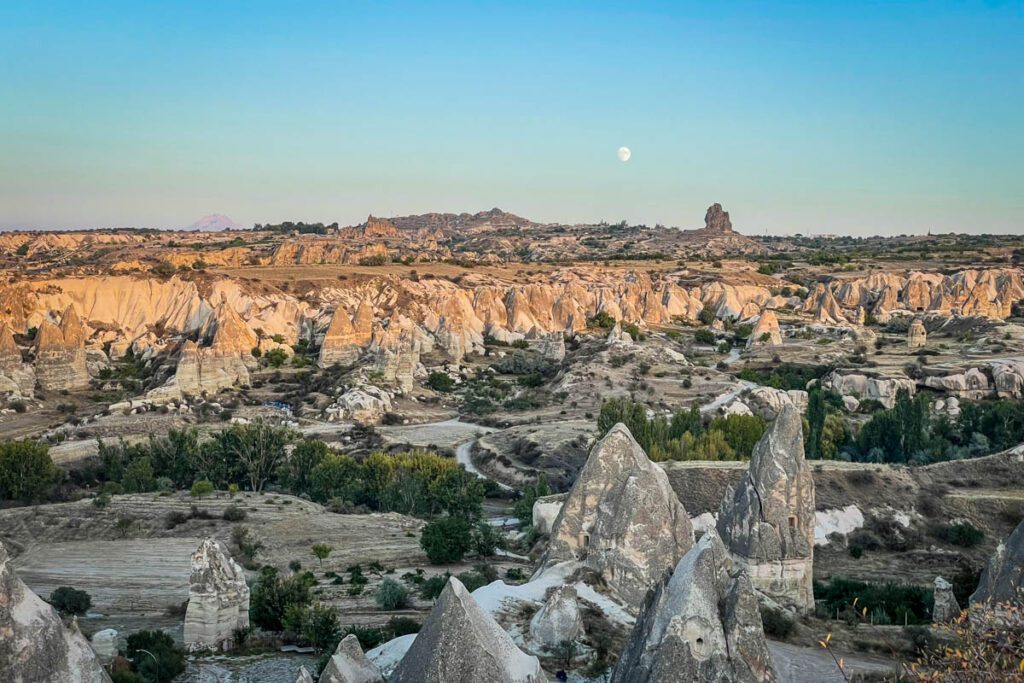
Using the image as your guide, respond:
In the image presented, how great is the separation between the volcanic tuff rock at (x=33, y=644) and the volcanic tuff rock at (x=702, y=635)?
593 cm

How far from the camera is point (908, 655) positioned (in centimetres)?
1619

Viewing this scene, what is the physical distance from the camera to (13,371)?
48719 mm

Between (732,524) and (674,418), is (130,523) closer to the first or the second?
(732,524)

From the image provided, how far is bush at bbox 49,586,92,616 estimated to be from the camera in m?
19.8

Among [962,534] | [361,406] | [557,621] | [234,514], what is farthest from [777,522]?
[361,406]

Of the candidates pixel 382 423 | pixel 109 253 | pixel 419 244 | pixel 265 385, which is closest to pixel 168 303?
pixel 265 385

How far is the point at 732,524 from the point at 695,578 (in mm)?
10906

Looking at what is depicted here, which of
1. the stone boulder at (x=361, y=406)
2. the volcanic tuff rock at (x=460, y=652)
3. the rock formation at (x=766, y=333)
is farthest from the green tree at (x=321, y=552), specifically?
the rock formation at (x=766, y=333)

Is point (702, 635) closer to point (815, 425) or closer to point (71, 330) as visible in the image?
point (815, 425)

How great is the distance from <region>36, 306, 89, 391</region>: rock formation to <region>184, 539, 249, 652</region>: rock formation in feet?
128

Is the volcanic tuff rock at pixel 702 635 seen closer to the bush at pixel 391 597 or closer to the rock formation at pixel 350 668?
the rock formation at pixel 350 668

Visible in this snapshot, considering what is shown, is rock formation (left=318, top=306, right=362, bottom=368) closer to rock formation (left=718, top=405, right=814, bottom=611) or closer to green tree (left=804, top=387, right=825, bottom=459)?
green tree (left=804, top=387, right=825, bottom=459)

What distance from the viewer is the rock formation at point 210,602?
16422 mm

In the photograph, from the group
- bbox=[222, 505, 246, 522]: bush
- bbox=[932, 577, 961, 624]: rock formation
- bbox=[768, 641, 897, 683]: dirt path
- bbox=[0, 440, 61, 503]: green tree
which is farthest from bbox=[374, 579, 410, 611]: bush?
bbox=[0, 440, 61, 503]: green tree
